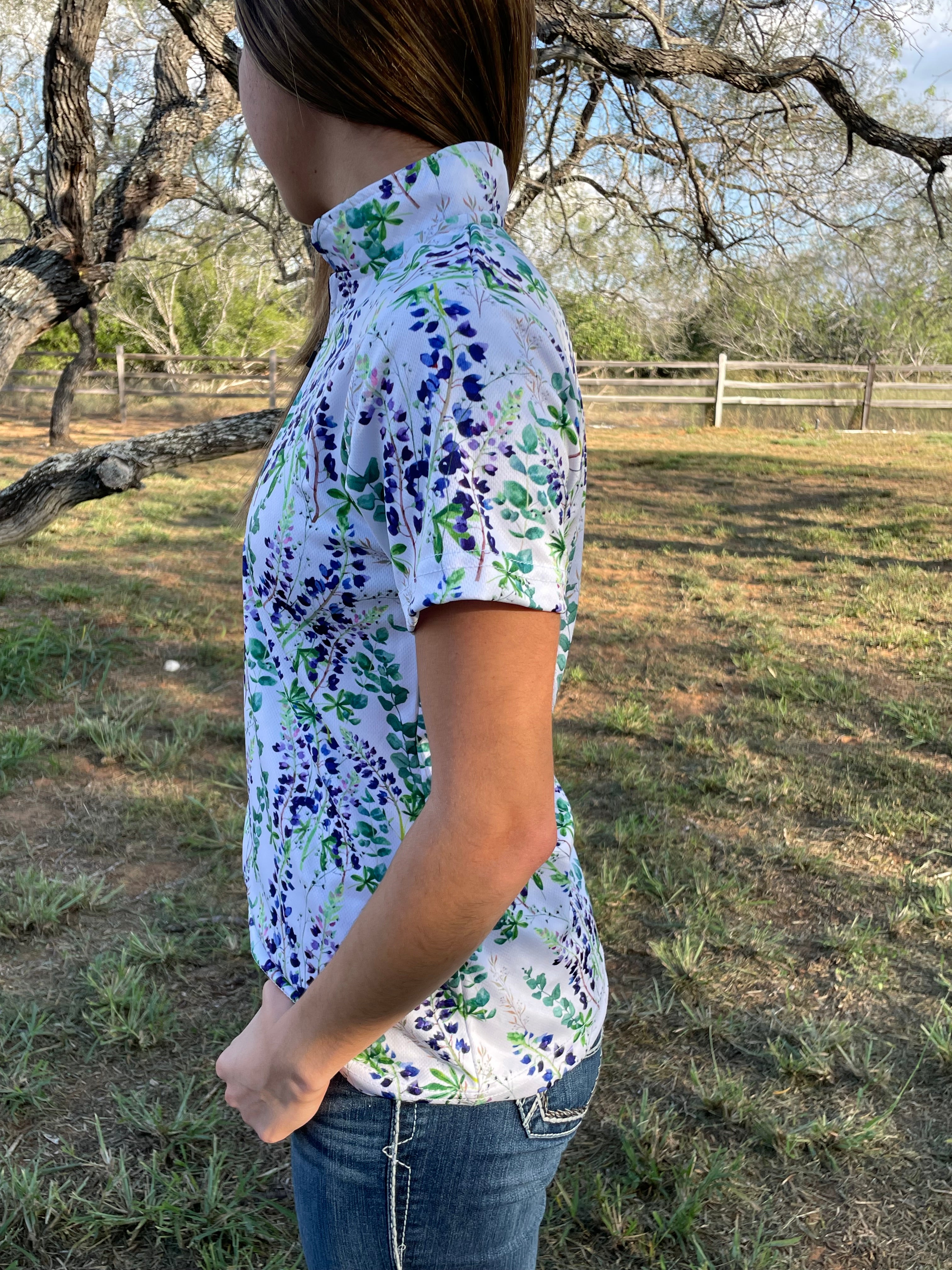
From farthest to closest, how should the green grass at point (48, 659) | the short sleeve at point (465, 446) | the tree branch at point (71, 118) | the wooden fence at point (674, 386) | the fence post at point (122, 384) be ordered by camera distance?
the wooden fence at point (674, 386), the fence post at point (122, 384), the green grass at point (48, 659), the tree branch at point (71, 118), the short sleeve at point (465, 446)

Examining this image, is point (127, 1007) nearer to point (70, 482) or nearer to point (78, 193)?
point (70, 482)

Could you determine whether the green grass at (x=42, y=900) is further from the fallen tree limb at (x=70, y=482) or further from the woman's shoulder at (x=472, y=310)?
the woman's shoulder at (x=472, y=310)

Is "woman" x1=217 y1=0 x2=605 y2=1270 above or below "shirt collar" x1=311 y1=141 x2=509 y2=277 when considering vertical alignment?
below

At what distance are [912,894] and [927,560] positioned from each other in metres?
5.09

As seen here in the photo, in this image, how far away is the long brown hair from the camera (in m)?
0.69

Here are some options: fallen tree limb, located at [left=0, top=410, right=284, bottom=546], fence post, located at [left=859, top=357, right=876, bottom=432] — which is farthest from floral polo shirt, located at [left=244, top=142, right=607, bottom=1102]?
fence post, located at [left=859, top=357, right=876, bottom=432]

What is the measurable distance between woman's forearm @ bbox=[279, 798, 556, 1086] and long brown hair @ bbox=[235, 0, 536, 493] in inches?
19.7

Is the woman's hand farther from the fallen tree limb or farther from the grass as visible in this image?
the fallen tree limb

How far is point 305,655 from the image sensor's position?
76cm

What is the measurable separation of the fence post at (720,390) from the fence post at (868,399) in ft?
8.01

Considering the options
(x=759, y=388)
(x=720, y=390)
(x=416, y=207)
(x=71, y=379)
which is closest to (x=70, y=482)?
(x=416, y=207)

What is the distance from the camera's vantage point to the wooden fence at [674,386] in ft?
57.6

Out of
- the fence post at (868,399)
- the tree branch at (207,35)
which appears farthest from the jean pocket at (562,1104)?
the fence post at (868,399)

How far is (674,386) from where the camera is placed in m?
19.1
